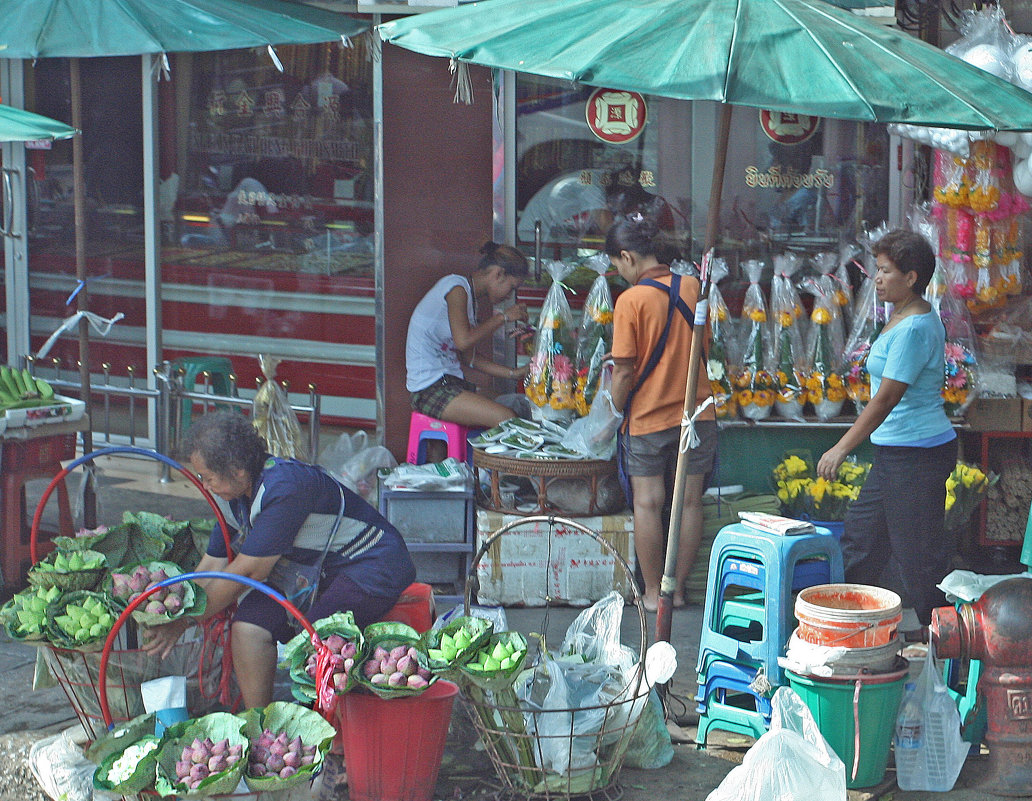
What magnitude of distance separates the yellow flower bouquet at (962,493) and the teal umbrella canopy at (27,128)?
426cm

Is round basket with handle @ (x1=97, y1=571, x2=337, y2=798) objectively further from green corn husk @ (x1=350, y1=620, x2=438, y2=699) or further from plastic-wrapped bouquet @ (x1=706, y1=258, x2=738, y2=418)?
plastic-wrapped bouquet @ (x1=706, y1=258, x2=738, y2=418)

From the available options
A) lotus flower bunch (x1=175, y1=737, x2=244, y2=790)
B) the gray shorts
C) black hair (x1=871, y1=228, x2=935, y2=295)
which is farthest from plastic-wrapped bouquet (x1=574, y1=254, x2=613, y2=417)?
lotus flower bunch (x1=175, y1=737, x2=244, y2=790)

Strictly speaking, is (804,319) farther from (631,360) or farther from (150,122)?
(150,122)

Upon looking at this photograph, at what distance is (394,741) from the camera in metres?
3.73

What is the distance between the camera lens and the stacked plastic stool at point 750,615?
420 centimetres

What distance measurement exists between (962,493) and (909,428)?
4.22 ft

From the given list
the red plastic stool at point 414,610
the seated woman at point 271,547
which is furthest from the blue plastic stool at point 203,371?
the red plastic stool at point 414,610

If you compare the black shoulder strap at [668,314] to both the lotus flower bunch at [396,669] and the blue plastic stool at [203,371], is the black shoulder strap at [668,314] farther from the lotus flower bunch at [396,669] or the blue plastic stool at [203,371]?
the blue plastic stool at [203,371]

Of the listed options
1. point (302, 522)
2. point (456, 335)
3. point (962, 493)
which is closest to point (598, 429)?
point (456, 335)

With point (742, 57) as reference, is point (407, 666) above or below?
below

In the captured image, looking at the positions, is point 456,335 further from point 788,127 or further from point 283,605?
point 283,605

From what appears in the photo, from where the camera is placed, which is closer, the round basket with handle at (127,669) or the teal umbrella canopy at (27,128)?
the round basket with handle at (127,669)

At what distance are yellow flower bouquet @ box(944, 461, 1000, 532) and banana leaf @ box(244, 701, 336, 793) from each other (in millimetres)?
3417

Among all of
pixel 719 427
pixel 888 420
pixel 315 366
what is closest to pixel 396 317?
pixel 315 366
